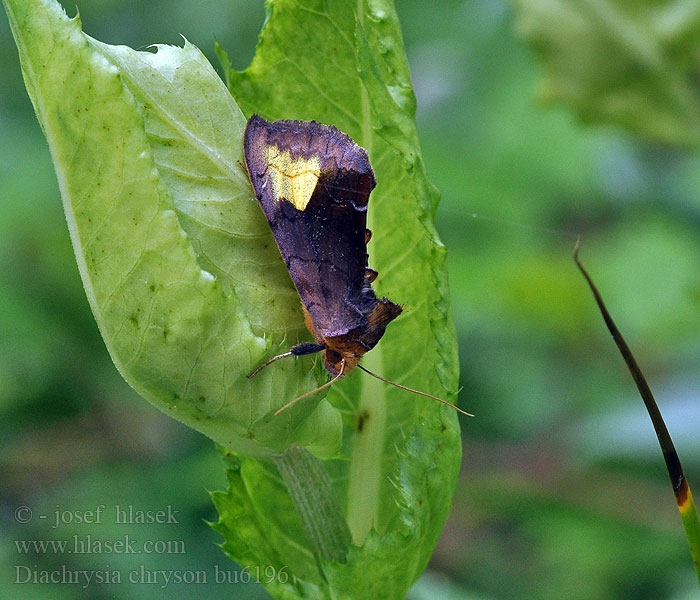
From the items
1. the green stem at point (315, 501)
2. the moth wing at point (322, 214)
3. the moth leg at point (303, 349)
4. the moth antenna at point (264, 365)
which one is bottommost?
the green stem at point (315, 501)

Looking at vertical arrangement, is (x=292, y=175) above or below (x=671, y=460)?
above

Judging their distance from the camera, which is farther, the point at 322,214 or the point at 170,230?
the point at 322,214

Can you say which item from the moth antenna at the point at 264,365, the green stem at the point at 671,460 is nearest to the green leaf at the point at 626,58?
the green stem at the point at 671,460

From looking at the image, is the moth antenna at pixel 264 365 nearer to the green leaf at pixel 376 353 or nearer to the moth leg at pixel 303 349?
the moth leg at pixel 303 349

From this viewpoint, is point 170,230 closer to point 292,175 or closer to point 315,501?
point 292,175

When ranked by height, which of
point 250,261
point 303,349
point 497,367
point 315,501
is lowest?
point 497,367

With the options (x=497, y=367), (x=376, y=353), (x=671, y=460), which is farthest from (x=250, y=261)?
(x=497, y=367)

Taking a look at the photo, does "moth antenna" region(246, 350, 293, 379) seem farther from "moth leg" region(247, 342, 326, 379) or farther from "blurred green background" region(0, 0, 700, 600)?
"blurred green background" region(0, 0, 700, 600)
